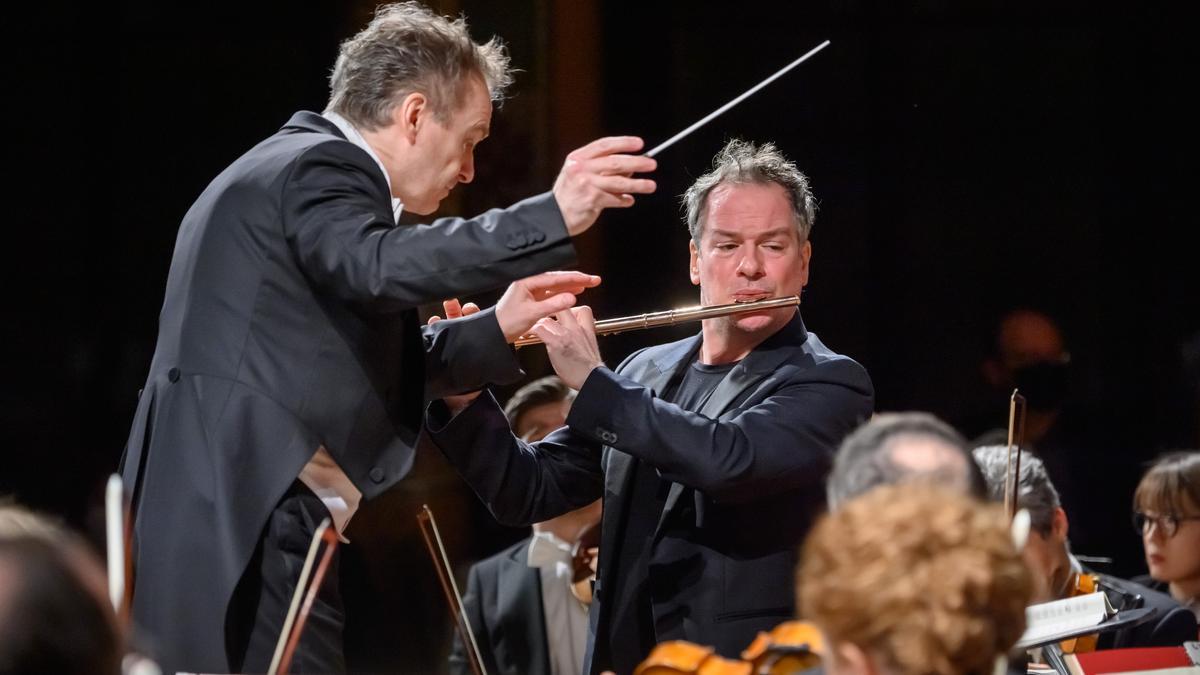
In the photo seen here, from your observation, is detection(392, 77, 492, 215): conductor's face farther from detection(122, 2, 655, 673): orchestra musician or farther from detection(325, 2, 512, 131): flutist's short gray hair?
detection(122, 2, 655, 673): orchestra musician

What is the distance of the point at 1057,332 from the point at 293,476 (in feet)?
11.4

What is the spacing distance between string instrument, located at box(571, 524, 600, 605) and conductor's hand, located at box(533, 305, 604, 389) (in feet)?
4.30

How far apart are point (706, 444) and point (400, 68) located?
0.81 metres

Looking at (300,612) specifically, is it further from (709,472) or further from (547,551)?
(547,551)

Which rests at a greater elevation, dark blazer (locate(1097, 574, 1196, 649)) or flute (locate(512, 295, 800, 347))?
flute (locate(512, 295, 800, 347))

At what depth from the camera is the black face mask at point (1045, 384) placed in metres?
4.88

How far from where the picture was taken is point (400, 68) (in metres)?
2.28

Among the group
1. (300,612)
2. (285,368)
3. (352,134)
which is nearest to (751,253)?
(352,134)

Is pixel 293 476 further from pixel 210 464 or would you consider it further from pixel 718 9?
pixel 718 9

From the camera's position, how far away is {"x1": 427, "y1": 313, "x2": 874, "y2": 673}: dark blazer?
101 inches

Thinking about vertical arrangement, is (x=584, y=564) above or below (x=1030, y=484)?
below

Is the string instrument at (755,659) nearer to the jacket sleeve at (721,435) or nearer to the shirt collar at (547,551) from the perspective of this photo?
the jacket sleeve at (721,435)

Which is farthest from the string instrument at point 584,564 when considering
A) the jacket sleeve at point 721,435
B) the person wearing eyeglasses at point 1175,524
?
the person wearing eyeglasses at point 1175,524

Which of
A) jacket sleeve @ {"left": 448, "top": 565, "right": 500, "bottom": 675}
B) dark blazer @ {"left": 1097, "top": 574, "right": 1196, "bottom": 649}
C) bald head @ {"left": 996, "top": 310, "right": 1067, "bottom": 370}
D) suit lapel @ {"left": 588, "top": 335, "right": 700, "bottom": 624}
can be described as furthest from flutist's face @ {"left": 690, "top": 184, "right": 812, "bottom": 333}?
bald head @ {"left": 996, "top": 310, "right": 1067, "bottom": 370}
